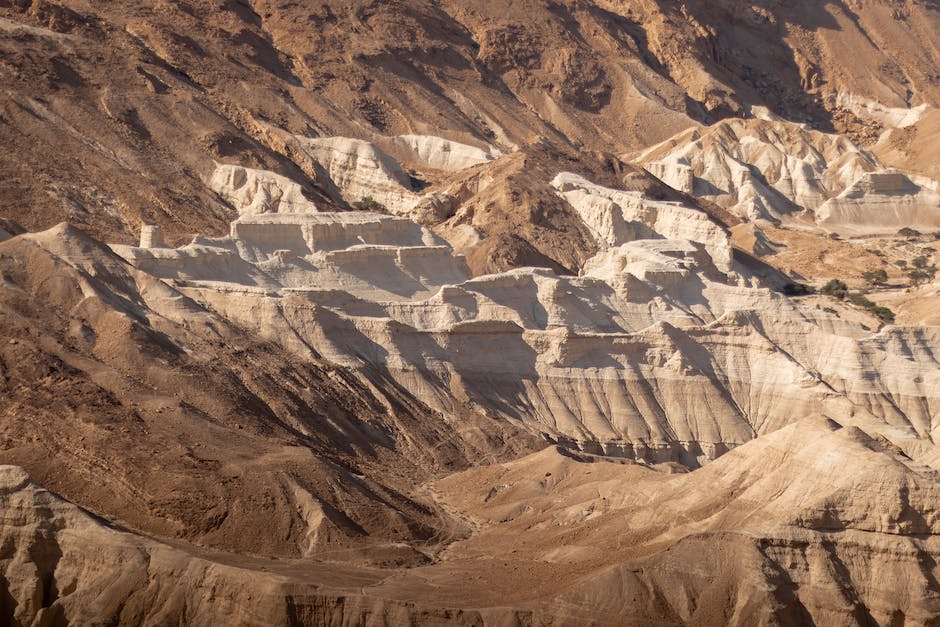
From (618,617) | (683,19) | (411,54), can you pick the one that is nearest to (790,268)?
(411,54)

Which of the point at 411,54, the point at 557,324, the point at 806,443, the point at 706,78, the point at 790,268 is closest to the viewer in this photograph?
the point at 806,443

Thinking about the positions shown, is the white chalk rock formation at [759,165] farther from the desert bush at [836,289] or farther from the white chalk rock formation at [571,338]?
the white chalk rock formation at [571,338]

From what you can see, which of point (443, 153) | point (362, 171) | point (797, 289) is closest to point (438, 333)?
point (362, 171)

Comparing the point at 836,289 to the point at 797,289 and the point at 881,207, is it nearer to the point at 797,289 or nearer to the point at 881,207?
the point at 797,289

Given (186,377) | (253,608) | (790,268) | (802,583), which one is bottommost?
(790,268)

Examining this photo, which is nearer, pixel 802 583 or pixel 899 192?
pixel 802 583

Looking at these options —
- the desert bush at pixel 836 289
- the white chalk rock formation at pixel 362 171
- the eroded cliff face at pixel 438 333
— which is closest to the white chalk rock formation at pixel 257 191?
the eroded cliff face at pixel 438 333

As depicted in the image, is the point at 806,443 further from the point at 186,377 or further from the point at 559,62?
the point at 559,62
